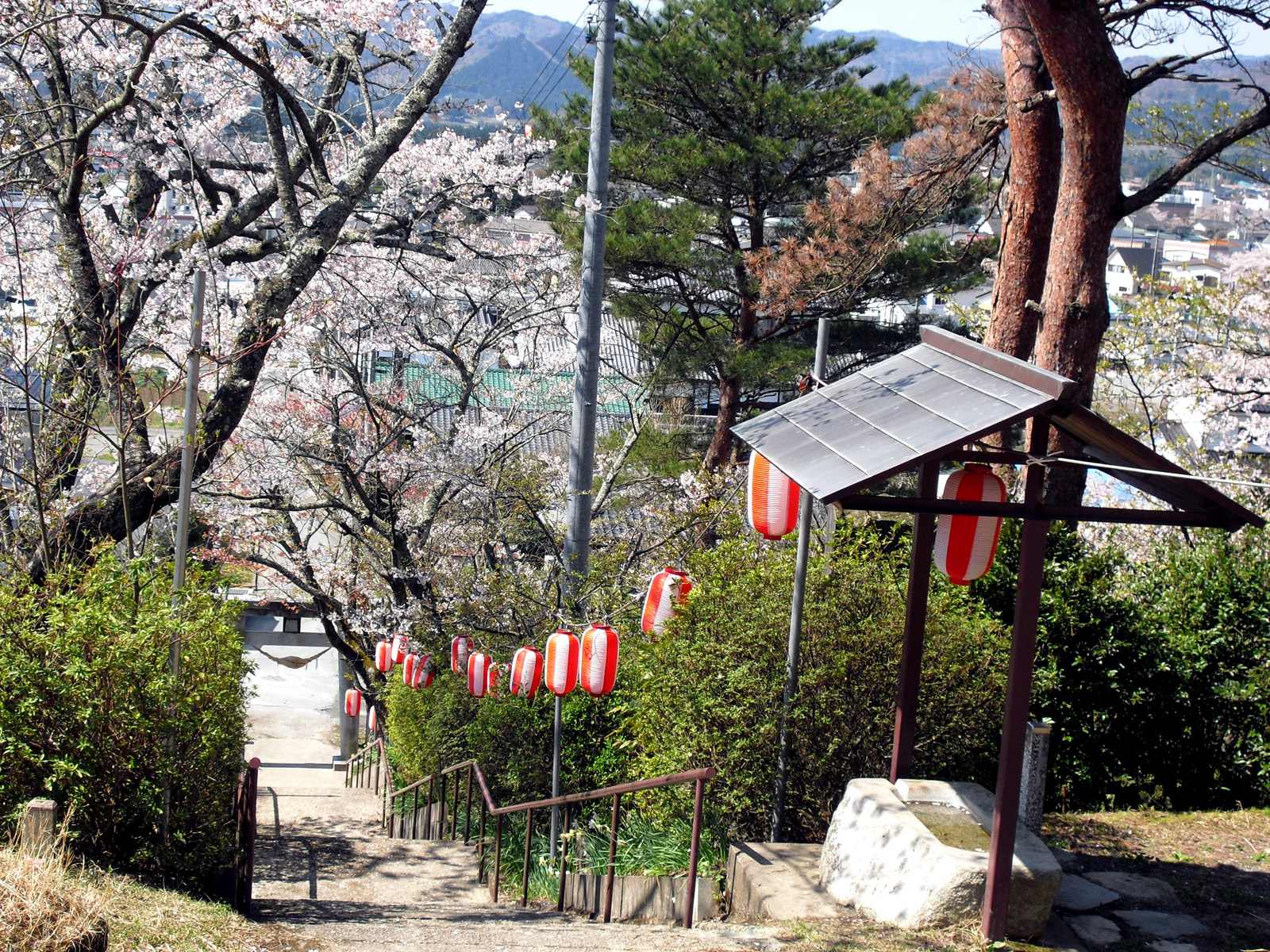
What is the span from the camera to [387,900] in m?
7.78

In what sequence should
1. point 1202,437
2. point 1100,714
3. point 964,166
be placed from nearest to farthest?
1. point 1100,714
2. point 964,166
3. point 1202,437

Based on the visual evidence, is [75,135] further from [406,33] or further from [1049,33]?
[1049,33]

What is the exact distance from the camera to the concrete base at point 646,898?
5.79 meters

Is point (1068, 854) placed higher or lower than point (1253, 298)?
lower

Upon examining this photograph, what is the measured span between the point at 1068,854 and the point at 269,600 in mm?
14595

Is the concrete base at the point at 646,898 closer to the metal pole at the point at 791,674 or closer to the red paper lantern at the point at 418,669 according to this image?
the metal pole at the point at 791,674

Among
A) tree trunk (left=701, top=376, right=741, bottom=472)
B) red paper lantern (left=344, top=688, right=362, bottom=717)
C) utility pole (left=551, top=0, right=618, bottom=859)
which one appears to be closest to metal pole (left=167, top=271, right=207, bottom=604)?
utility pole (left=551, top=0, right=618, bottom=859)

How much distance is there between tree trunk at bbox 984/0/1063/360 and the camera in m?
8.16

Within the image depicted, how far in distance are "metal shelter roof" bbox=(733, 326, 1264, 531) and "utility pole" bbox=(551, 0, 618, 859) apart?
351 centimetres

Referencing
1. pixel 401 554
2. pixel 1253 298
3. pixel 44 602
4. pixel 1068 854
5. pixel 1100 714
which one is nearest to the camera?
pixel 44 602

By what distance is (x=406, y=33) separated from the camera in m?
8.53

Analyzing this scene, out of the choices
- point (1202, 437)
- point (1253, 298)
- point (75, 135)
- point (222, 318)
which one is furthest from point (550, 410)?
point (1202, 437)

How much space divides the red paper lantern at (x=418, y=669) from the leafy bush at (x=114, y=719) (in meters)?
5.46

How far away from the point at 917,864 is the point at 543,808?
14.6 ft
